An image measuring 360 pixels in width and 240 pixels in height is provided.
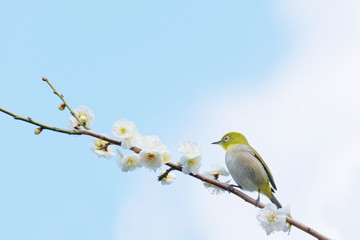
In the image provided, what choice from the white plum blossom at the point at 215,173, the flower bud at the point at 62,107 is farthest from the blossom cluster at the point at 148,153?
the white plum blossom at the point at 215,173

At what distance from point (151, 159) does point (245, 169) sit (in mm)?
2167

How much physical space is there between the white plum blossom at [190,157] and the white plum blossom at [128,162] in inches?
15.8

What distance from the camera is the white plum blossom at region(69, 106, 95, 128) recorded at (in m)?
3.21

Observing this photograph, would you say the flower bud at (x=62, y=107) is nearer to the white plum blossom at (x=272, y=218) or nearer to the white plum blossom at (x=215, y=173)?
the white plum blossom at (x=215, y=173)

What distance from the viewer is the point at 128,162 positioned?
3.44m

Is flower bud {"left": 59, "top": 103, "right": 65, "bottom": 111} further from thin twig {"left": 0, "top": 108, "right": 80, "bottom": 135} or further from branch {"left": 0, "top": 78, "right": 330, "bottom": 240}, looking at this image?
thin twig {"left": 0, "top": 108, "right": 80, "bottom": 135}

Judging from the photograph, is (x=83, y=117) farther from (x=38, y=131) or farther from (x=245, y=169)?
(x=245, y=169)

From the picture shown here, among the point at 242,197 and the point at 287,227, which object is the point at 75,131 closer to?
the point at 242,197

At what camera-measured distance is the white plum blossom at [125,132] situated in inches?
126

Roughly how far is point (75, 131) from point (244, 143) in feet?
10.7

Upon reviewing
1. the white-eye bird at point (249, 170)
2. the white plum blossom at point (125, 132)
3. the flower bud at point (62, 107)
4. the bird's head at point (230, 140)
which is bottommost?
the white plum blossom at point (125, 132)

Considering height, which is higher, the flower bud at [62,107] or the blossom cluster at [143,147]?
the flower bud at [62,107]

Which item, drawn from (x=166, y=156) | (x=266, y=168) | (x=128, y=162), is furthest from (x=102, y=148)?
(x=266, y=168)

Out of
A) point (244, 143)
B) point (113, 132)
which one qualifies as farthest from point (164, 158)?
point (244, 143)
